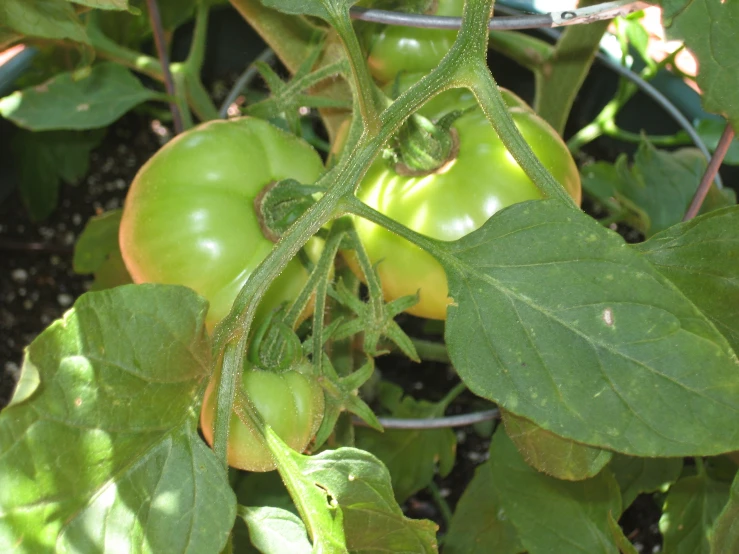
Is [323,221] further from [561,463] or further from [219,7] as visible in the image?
[219,7]

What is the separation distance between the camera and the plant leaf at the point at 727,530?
399 millimetres

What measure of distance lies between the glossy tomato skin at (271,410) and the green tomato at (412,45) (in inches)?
11.0

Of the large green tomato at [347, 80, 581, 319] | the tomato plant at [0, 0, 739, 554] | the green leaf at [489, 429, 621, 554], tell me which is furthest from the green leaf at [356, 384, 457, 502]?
the large green tomato at [347, 80, 581, 319]

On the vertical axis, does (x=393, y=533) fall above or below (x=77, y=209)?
above

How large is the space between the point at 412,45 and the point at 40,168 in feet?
2.10

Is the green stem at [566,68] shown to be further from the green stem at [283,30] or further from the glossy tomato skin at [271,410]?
the glossy tomato skin at [271,410]

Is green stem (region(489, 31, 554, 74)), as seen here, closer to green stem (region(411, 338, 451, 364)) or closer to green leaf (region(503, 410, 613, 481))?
green stem (region(411, 338, 451, 364))

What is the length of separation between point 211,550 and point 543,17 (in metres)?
0.40

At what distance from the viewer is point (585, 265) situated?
39cm

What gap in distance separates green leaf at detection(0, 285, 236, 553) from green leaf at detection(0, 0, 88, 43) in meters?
0.29

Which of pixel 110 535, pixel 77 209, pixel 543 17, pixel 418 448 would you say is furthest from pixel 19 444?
pixel 77 209

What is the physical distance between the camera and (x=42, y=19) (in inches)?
22.7

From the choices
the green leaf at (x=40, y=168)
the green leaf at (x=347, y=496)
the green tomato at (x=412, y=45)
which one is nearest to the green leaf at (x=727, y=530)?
the green leaf at (x=347, y=496)

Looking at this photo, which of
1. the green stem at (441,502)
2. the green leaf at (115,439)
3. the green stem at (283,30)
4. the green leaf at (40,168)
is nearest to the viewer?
the green leaf at (115,439)
